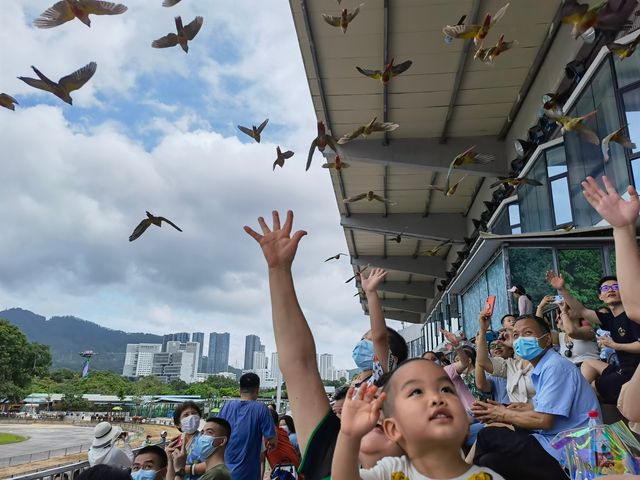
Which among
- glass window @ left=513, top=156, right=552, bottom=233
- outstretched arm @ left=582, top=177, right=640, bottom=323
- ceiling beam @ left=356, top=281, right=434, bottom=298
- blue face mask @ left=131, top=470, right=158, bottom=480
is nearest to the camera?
outstretched arm @ left=582, top=177, right=640, bottom=323

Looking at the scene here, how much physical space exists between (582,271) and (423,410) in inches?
429

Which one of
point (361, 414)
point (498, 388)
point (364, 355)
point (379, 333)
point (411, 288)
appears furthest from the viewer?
point (411, 288)

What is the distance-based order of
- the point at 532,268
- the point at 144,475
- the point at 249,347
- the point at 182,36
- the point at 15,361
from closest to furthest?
the point at 144,475
the point at 182,36
the point at 532,268
the point at 15,361
the point at 249,347

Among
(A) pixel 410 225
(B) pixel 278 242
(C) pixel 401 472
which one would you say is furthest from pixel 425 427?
(A) pixel 410 225

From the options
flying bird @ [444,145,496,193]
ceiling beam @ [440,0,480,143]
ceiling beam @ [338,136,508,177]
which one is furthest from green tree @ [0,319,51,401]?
flying bird @ [444,145,496,193]

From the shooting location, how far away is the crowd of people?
1587 mm

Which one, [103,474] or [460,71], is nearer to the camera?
[103,474]

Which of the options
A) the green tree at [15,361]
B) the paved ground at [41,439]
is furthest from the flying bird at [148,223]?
the green tree at [15,361]

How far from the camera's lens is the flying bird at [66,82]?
4930mm

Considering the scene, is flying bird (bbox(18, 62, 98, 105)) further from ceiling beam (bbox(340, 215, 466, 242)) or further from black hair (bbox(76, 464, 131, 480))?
ceiling beam (bbox(340, 215, 466, 242))

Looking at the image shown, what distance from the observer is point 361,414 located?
4.52 feet

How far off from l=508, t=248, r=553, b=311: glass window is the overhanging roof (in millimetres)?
3778

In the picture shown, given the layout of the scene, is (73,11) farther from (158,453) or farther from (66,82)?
(158,453)

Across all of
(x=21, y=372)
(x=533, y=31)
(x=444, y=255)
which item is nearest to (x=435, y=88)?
(x=533, y=31)
